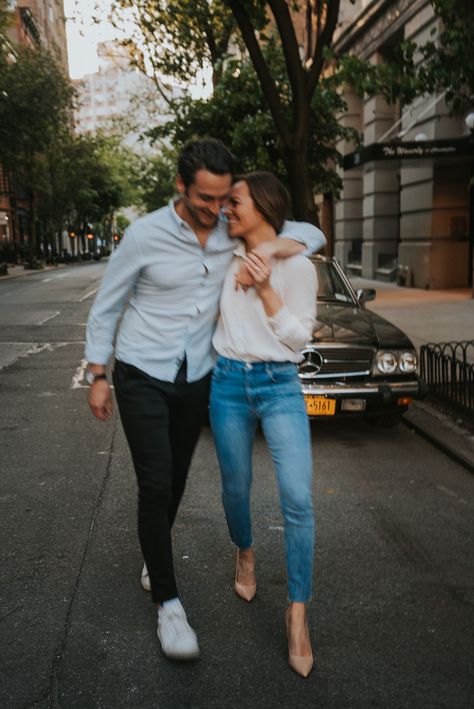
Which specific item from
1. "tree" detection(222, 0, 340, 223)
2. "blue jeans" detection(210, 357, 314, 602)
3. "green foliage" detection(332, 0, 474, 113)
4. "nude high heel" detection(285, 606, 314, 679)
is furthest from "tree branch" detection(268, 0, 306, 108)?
"nude high heel" detection(285, 606, 314, 679)

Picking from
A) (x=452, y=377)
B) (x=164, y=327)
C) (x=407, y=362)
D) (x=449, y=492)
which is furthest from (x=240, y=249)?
(x=452, y=377)

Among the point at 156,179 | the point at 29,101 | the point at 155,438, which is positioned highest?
the point at 29,101

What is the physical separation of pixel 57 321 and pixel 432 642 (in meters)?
14.8

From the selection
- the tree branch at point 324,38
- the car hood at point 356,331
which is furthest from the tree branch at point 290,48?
the car hood at point 356,331

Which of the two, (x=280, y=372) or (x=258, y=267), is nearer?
(x=258, y=267)

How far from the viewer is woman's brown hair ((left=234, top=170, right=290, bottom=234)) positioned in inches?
113

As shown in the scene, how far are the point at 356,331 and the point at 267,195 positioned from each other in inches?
142

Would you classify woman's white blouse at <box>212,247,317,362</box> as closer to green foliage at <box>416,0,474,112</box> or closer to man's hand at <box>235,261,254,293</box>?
man's hand at <box>235,261,254,293</box>

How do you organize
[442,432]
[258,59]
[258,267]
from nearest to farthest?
[258,267], [442,432], [258,59]

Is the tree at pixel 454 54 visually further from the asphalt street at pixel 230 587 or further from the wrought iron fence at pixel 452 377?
the asphalt street at pixel 230 587

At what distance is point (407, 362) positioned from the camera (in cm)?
623

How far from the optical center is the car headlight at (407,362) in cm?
621

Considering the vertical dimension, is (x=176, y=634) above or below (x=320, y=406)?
below

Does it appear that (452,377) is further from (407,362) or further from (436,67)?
(436,67)
